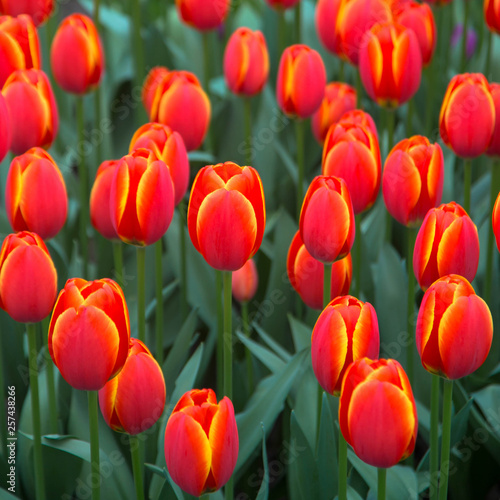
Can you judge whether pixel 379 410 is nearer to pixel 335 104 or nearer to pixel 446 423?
pixel 446 423

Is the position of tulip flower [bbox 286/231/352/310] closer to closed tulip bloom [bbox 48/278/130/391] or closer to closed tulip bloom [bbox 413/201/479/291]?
closed tulip bloom [bbox 413/201/479/291]

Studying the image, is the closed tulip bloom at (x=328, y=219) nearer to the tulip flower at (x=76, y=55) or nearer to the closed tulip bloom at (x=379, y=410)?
the closed tulip bloom at (x=379, y=410)

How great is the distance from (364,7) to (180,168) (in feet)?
2.24

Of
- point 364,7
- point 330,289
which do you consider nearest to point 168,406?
point 330,289

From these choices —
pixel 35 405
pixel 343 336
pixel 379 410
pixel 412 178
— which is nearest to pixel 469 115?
pixel 412 178

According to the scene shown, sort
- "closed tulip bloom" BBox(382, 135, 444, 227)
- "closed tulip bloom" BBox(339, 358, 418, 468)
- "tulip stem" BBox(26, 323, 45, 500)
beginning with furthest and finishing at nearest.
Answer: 1. "closed tulip bloom" BBox(382, 135, 444, 227)
2. "tulip stem" BBox(26, 323, 45, 500)
3. "closed tulip bloom" BBox(339, 358, 418, 468)

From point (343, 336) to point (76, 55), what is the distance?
1.02 meters

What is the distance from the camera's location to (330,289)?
119 centimetres

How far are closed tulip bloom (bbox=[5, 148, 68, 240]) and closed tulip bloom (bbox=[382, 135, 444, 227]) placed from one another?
512 millimetres

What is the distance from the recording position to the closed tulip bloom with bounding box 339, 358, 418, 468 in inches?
32.9

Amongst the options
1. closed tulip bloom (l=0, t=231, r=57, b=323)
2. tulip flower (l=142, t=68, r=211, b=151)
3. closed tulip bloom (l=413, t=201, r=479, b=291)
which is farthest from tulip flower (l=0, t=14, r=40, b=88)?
closed tulip bloom (l=413, t=201, r=479, b=291)

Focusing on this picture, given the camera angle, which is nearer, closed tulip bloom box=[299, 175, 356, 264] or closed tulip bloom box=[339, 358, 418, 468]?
closed tulip bloom box=[339, 358, 418, 468]

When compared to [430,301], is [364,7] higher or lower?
higher

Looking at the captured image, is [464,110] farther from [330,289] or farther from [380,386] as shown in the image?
[380,386]
